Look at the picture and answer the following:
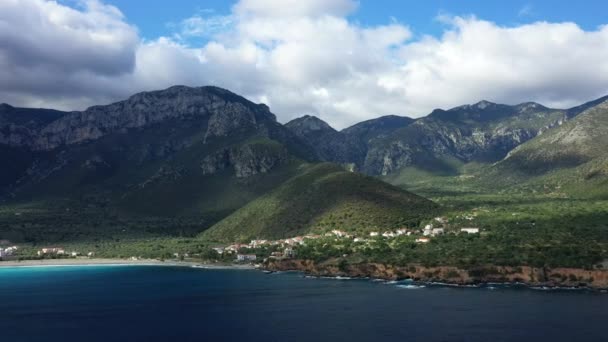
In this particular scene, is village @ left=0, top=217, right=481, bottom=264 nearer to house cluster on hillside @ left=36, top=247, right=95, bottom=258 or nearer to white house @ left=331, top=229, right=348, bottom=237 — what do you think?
white house @ left=331, top=229, right=348, bottom=237

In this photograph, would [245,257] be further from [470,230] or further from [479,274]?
[479,274]

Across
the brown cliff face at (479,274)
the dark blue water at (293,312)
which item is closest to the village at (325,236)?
the brown cliff face at (479,274)

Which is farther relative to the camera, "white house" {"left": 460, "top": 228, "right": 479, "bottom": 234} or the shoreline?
"white house" {"left": 460, "top": 228, "right": 479, "bottom": 234}

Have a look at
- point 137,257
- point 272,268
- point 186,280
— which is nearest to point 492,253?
point 272,268

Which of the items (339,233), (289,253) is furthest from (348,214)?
(289,253)

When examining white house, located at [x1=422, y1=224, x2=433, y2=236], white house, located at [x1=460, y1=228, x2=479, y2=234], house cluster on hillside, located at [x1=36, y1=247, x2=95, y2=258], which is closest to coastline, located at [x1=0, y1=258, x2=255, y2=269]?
house cluster on hillside, located at [x1=36, y1=247, x2=95, y2=258]

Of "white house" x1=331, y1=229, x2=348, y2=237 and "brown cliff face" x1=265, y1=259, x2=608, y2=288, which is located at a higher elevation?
"white house" x1=331, y1=229, x2=348, y2=237
